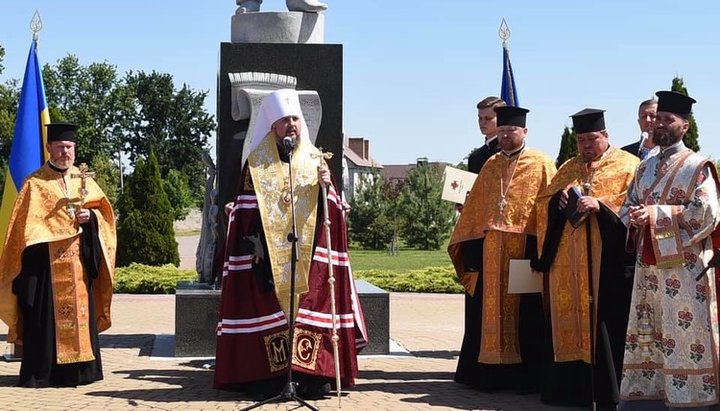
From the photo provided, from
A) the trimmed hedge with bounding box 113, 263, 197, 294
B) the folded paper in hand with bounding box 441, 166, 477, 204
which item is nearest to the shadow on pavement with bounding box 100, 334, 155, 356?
the folded paper in hand with bounding box 441, 166, 477, 204

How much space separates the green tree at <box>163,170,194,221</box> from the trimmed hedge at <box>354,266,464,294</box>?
135 ft

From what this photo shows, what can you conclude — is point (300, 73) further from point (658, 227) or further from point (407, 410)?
point (658, 227)

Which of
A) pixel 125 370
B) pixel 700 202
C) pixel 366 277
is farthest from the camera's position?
pixel 366 277

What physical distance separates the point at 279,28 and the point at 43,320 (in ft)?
13.4

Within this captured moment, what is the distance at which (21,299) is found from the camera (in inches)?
331

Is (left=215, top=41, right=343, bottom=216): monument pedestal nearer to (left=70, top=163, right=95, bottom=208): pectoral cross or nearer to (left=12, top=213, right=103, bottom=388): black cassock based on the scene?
(left=70, top=163, right=95, bottom=208): pectoral cross

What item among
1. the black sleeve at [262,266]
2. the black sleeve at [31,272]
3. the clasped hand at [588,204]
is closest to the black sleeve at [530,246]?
the clasped hand at [588,204]

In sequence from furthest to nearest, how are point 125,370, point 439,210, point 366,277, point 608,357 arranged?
point 439,210 → point 366,277 → point 125,370 → point 608,357

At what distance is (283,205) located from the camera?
7.57m

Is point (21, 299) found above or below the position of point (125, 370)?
above

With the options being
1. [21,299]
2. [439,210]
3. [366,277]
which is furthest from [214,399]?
[439,210]

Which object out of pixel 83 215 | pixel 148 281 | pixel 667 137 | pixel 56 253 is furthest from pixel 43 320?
pixel 148 281

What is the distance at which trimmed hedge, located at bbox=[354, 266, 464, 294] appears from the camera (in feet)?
63.2

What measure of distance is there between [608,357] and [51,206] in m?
4.92
